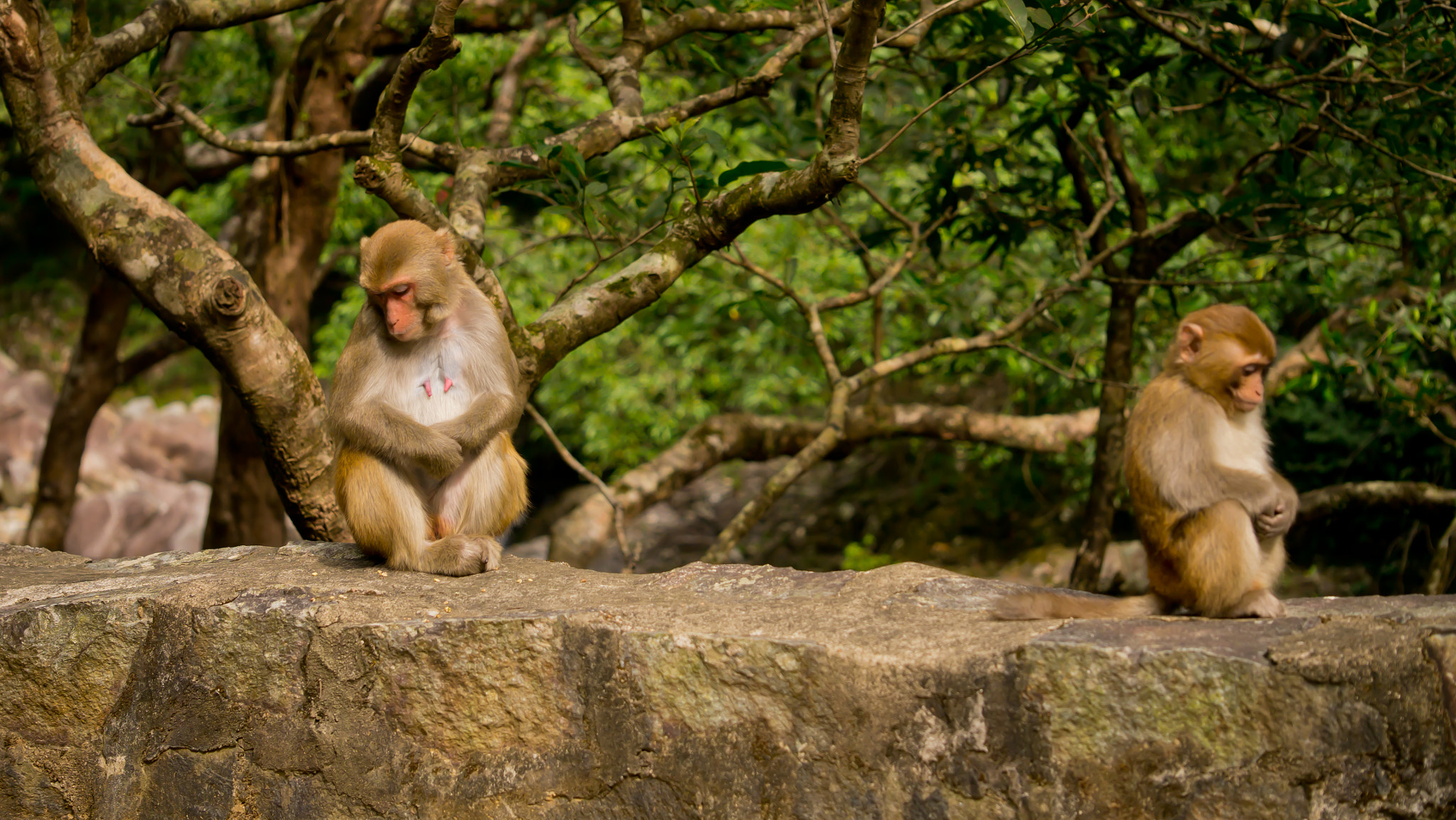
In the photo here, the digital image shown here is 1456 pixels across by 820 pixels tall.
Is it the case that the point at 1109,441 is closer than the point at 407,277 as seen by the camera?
No

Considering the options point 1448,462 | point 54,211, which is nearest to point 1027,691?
point 54,211

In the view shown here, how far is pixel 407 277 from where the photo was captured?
3.25m

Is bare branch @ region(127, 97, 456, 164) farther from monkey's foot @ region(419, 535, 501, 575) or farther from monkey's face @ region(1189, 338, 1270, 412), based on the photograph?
monkey's face @ region(1189, 338, 1270, 412)

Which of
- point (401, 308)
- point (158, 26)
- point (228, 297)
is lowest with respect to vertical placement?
point (401, 308)

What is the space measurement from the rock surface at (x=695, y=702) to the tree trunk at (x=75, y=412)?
4684 millimetres

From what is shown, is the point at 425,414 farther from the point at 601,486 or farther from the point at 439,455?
the point at 601,486

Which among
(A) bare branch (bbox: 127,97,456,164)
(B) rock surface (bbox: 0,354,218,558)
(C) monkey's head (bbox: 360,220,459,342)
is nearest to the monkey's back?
(C) monkey's head (bbox: 360,220,459,342)

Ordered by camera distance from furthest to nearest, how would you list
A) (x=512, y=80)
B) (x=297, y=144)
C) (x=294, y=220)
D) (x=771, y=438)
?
(x=512, y=80) → (x=771, y=438) → (x=294, y=220) → (x=297, y=144)

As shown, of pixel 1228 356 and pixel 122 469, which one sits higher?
pixel 122 469

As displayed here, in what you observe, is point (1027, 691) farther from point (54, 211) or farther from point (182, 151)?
point (182, 151)

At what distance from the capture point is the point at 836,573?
326 cm

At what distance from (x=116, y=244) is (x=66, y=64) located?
0.68 metres

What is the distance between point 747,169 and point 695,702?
1.72 m

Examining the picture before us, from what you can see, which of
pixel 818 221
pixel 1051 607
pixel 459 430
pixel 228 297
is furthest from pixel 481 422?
pixel 818 221
